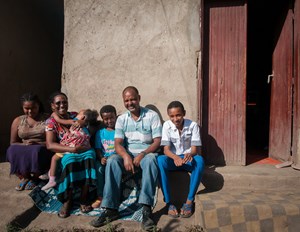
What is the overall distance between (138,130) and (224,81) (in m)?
1.50

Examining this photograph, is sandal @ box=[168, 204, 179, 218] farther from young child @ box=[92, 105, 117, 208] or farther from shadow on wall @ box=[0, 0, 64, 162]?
shadow on wall @ box=[0, 0, 64, 162]

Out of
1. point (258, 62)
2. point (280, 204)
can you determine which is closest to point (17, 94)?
point (280, 204)

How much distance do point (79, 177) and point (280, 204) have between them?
2.29 m

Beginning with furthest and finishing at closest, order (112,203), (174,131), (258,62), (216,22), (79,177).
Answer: (258,62) < (216,22) < (174,131) < (79,177) < (112,203)

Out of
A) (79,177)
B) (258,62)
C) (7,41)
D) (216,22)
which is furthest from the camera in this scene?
(258,62)

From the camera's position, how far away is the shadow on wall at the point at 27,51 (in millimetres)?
5178

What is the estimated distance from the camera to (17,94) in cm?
550

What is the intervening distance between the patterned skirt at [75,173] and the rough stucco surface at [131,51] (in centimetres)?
104

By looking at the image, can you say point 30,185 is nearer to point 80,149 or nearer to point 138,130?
point 80,149

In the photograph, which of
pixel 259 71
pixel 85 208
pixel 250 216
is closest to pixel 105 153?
pixel 85 208

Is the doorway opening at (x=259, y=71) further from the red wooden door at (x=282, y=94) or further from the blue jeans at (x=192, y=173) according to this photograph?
the blue jeans at (x=192, y=173)

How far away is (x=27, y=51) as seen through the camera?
586 cm

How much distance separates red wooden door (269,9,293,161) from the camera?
3732mm

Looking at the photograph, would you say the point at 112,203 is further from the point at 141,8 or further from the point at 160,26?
the point at 141,8
